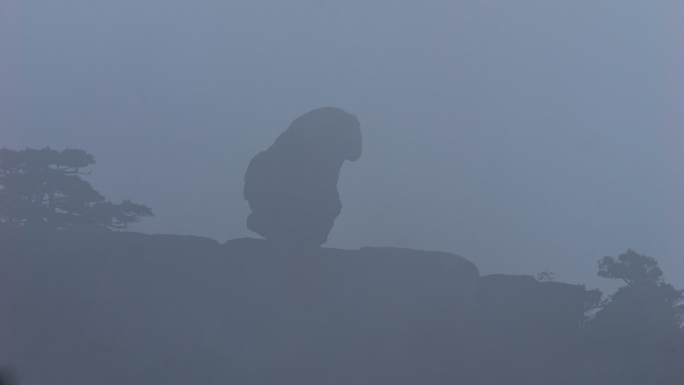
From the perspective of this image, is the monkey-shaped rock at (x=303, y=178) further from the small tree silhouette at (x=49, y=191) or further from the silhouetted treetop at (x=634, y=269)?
the silhouetted treetop at (x=634, y=269)

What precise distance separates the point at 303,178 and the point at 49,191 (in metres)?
10.1

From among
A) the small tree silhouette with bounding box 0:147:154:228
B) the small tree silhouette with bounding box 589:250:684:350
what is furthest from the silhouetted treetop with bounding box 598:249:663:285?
the small tree silhouette with bounding box 0:147:154:228

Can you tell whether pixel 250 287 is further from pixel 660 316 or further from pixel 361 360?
pixel 660 316

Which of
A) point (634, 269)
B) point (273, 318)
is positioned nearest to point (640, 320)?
point (634, 269)

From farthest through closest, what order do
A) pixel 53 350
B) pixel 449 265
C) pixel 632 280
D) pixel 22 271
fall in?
pixel 632 280 < pixel 449 265 < pixel 22 271 < pixel 53 350

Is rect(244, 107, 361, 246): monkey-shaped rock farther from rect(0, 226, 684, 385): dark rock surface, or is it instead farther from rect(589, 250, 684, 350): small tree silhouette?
rect(589, 250, 684, 350): small tree silhouette

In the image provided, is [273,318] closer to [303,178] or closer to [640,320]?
[303,178]

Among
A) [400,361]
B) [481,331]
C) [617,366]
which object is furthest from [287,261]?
[617,366]

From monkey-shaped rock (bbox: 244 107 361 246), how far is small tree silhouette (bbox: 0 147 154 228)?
6.76 meters

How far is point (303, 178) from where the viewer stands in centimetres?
2658

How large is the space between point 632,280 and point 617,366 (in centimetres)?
756

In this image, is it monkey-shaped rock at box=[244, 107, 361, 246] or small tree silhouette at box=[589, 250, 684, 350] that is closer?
small tree silhouette at box=[589, 250, 684, 350]

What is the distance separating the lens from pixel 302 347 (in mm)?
22094

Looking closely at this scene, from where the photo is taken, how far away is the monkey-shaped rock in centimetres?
2603
